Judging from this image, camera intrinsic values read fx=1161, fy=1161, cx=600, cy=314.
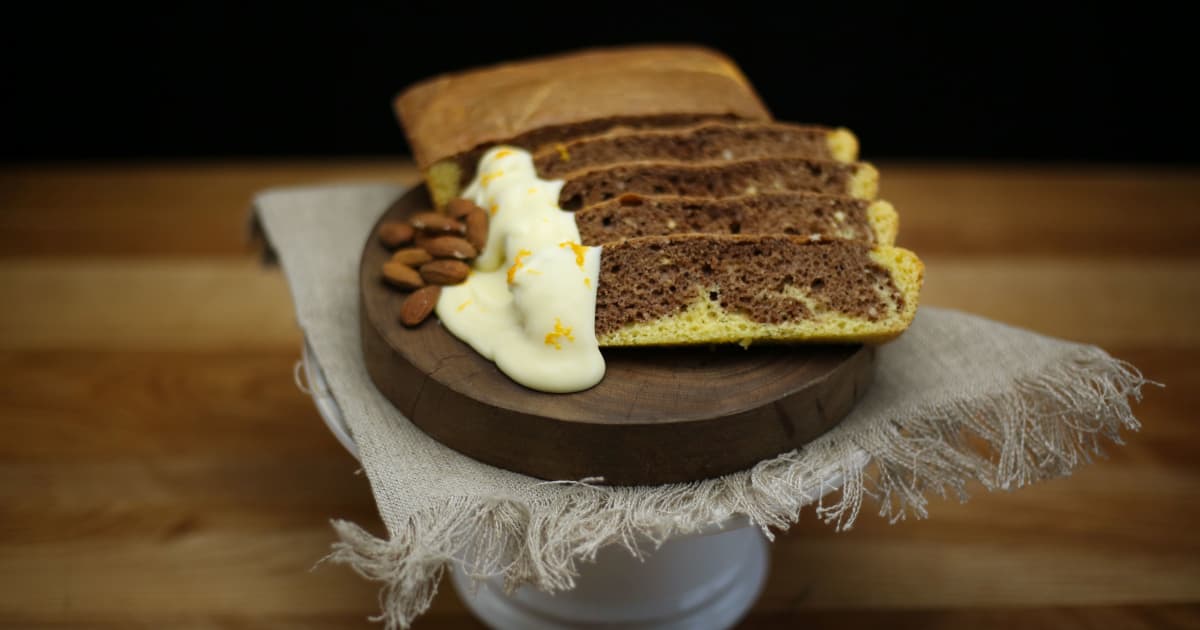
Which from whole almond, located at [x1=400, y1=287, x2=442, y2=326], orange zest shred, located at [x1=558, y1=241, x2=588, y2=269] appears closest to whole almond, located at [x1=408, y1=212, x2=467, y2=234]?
whole almond, located at [x1=400, y1=287, x2=442, y2=326]

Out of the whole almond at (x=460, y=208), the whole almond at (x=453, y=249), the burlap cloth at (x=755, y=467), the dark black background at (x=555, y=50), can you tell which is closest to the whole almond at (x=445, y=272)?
the whole almond at (x=453, y=249)

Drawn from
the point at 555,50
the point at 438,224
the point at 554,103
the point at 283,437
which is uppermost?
the point at 554,103

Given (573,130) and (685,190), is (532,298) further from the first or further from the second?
(573,130)

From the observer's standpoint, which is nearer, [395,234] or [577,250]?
[577,250]

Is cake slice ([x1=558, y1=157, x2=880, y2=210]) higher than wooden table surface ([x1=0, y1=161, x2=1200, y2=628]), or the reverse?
cake slice ([x1=558, y1=157, x2=880, y2=210])

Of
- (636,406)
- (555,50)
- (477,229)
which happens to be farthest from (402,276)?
(555,50)

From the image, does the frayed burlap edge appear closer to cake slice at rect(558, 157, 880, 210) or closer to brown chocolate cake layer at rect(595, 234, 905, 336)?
brown chocolate cake layer at rect(595, 234, 905, 336)

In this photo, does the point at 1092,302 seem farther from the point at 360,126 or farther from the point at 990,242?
the point at 360,126

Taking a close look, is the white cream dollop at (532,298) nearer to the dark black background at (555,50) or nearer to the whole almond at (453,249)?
the whole almond at (453,249)
